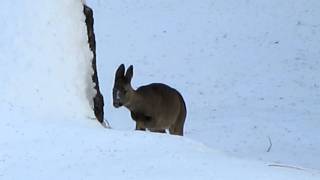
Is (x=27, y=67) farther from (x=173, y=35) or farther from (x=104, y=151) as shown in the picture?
(x=173, y=35)

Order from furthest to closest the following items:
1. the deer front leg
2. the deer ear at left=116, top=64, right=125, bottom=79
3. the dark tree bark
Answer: the deer front leg, the deer ear at left=116, top=64, right=125, bottom=79, the dark tree bark

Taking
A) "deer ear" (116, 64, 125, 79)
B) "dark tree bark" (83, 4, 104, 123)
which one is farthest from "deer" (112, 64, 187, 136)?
"dark tree bark" (83, 4, 104, 123)

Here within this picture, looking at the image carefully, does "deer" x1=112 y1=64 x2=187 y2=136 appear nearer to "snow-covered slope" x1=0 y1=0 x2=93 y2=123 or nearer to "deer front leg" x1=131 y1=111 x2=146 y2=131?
"deer front leg" x1=131 y1=111 x2=146 y2=131

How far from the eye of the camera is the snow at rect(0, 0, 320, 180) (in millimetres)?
6895

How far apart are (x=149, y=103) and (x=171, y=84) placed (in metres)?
5.28

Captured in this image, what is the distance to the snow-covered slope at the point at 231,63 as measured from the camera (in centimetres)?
1284

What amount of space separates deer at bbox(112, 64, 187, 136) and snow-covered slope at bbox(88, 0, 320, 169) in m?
1.01

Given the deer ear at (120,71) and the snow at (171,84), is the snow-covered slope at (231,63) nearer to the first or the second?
the snow at (171,84)

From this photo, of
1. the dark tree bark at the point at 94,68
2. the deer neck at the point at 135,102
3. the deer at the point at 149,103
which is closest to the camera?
the dark tree bark at the point at 94,68

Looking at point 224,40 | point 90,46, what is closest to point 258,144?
point 90,46

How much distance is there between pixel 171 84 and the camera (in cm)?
1641

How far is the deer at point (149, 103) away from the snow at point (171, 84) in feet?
2.43

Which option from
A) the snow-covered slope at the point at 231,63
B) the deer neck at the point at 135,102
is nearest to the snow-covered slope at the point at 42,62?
the deer neck at the point at 135,102

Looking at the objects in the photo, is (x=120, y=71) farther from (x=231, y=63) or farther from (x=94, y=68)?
(x=231, y=63)
